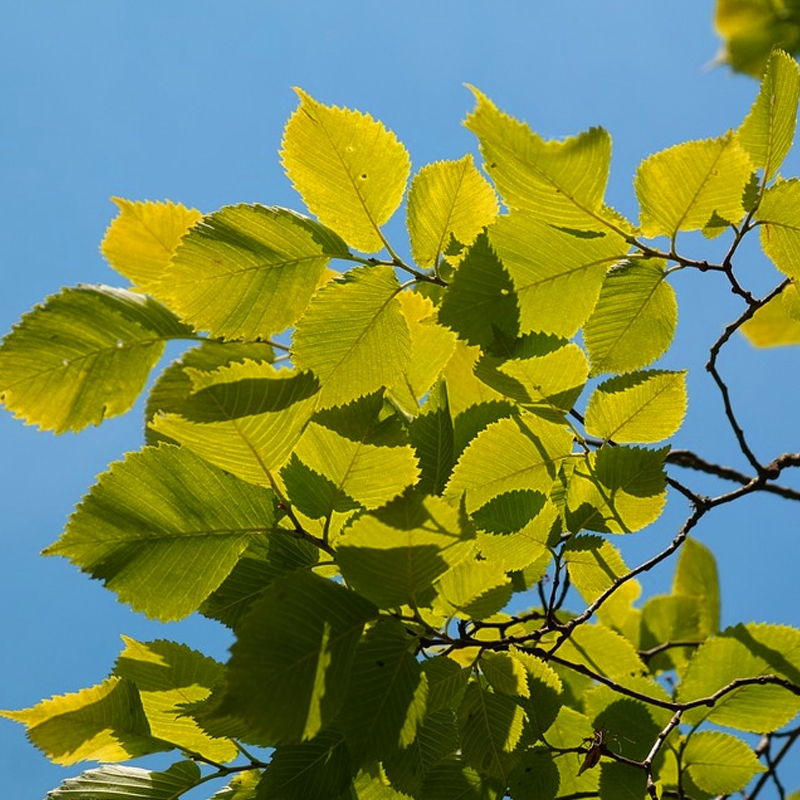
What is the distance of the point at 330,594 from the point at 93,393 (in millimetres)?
359

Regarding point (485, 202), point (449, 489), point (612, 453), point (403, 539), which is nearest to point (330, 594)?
point (403, 539)

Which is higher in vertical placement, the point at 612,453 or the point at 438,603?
the point at 612,453

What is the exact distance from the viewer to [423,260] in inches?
31.2

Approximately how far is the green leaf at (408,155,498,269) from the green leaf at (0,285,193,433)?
0.80ft

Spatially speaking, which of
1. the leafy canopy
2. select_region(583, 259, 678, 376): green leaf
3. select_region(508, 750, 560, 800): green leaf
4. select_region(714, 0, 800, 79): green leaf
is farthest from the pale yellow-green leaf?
select_region(714, 0, 800, 79): green leaf

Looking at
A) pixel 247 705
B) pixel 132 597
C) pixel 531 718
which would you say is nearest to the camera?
pixel 247 705

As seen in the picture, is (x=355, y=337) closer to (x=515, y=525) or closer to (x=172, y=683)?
(x=515, y=525)

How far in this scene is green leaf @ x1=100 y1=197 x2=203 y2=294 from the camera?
0.89 metres

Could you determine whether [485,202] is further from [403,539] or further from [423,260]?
[403,539]

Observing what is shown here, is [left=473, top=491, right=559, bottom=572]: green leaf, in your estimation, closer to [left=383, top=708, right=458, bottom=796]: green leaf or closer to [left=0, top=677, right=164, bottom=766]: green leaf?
[left=383, top=708, right=458, bottom=796]: green leaf

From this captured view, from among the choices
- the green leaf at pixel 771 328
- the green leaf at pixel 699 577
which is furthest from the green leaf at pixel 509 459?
the green leaf at pixel 699 577

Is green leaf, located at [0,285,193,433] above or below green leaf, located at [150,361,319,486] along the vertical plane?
above

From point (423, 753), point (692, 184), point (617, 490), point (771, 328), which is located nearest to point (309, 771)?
point (423, 753)

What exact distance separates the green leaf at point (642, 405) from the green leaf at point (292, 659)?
299mm
